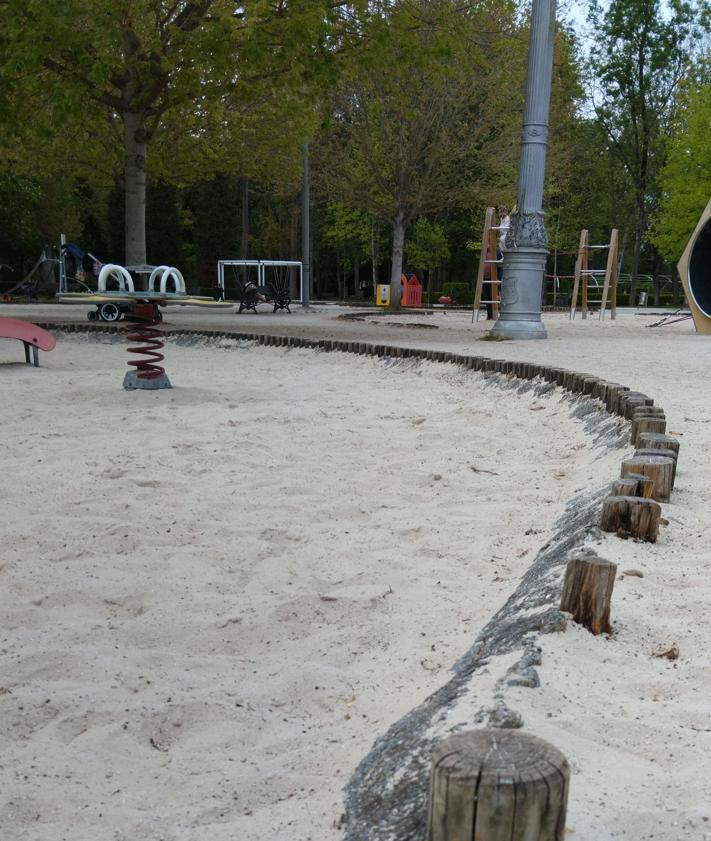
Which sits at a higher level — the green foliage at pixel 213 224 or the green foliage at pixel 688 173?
the green foliage at pixel 688 173

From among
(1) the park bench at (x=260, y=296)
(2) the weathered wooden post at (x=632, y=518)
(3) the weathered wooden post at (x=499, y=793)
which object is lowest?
(1) the park bench at (x=260, y=296)

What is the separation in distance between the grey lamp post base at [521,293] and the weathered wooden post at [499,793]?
13386 mm

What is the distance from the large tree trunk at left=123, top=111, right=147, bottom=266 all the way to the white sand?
1210cm

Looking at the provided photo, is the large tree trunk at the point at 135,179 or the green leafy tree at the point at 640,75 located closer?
the large tree trunk at the point at 135,179

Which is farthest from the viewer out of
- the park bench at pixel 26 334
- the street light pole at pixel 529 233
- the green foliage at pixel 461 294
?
the green foliage at pixel 461 294

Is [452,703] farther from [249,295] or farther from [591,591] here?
[249,295]

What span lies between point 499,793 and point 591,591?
4.64 feet

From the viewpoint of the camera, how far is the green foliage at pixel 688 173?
38.3 metres

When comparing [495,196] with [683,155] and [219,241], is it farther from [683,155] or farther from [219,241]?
[219,241]

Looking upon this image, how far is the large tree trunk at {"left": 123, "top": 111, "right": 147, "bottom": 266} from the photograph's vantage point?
61.0 ft

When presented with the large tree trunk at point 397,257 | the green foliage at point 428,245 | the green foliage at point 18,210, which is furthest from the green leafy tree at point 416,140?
the green foliage at point 18,210

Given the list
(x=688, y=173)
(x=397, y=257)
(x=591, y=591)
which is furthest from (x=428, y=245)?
(x=591, y=591)

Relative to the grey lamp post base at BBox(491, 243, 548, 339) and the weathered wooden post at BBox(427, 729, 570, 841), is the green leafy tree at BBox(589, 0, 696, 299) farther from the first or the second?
the weathered wooden post at BBox(427, 729, 570, 841)

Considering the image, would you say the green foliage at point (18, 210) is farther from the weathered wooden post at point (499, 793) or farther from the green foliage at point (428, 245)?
the weathered wooden post at point (499, 793)
